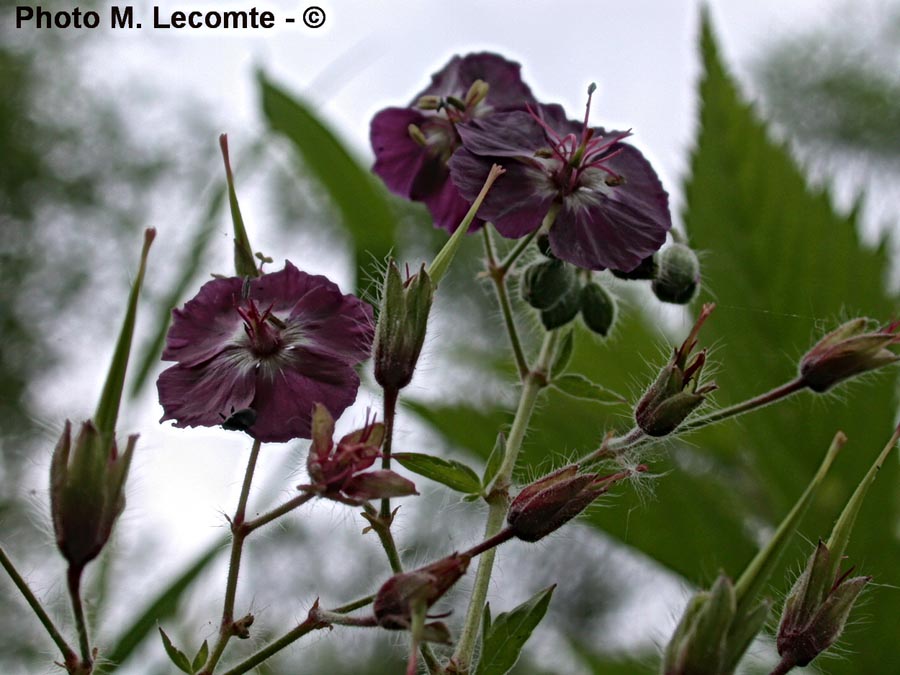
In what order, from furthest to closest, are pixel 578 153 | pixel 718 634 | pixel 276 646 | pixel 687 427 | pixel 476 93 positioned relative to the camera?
pixel 476 93, pixel 578 153, pixel 687 427, pixel 276 646, pixel 718 634

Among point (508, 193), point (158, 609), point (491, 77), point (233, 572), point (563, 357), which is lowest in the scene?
point (158, 609)

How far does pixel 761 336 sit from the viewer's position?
1191 mm

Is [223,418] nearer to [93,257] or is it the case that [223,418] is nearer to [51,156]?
[93,257]

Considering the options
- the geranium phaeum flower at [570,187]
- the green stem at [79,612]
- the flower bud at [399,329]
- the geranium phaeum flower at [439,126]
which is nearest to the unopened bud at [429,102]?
the geranium phaeum flower at [439,126]

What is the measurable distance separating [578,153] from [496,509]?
29 cm

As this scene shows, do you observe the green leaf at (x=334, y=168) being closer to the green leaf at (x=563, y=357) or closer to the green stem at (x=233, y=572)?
the green leaf at (x=563, y=357)

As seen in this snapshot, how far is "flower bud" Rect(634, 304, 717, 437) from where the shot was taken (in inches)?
26.2

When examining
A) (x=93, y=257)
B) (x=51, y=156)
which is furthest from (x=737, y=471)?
(x=51, y=156)

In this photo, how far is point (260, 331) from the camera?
74 cm

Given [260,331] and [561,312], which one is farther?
[561,312]

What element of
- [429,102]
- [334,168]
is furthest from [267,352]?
[334,168]

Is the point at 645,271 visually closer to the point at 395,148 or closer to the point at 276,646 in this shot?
the point at 395,148

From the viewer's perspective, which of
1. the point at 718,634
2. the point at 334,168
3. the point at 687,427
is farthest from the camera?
the point at 334,168

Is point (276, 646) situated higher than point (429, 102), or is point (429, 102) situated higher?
point (429, 102)
